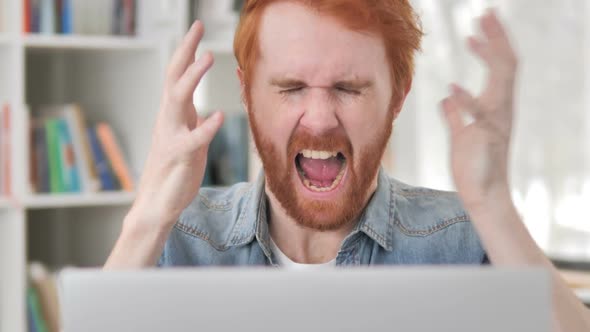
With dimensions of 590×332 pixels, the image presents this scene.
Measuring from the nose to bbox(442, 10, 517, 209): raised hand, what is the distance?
235 millimetres

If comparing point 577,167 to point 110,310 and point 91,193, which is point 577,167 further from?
point 110,310

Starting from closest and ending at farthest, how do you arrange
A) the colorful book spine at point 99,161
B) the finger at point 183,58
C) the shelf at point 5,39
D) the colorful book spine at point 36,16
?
the finger at point 183,58
the shelf at point 5,39
the colorful book spine at point 36,16
the colorful book spine at point 99,161

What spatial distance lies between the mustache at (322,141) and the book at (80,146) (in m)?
1.37

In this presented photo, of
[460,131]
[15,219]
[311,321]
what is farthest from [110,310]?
[15,219]

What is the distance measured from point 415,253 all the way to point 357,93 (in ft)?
1.01

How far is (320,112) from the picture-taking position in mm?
1526

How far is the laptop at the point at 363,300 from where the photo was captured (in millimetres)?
881

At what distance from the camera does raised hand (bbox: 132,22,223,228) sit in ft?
4.50

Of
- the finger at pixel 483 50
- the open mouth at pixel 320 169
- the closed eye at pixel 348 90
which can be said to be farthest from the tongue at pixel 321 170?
the finger at pixel 483 50

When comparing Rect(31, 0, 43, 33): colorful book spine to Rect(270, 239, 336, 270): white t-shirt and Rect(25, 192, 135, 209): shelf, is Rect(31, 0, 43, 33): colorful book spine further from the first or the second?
Rect(270, 239, 336, 270): white t-shirt

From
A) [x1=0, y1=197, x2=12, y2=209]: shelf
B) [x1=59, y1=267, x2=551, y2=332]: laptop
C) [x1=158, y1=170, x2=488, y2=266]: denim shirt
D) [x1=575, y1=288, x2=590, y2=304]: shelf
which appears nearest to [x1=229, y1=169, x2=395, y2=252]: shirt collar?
[x1=158, y1=170, x2=488, y2=266]: denim shirt

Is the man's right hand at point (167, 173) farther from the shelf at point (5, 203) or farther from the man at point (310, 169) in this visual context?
the shelf at point (5, 203)

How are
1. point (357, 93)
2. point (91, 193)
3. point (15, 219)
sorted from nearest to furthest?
point (357, 93) < point (15, 219) < point (91, 193)

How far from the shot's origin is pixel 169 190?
1386mm
